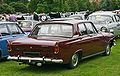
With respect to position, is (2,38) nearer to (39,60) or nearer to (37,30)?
(37,30)

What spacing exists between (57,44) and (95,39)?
2.48m

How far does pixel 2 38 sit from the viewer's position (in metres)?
→ 9.46

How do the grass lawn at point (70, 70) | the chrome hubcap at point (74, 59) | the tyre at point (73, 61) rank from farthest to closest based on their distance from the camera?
the chrome hubcap at point (74, 59) → the tyre at point (73, 61) → the grass lawn at point (70, 70)

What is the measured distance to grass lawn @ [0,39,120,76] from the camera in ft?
24.9

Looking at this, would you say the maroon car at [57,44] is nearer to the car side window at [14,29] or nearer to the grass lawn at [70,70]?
the grass lawn at [70,70]

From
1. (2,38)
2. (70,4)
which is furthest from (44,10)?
(2,38)

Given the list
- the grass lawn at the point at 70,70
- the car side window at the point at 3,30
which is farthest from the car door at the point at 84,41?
the car side window at the point at 3,30

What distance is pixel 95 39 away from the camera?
939cm

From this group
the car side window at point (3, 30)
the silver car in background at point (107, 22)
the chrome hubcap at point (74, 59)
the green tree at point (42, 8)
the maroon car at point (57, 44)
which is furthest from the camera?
the green tree at point (42, 8)

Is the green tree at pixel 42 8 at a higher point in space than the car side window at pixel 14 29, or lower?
lower

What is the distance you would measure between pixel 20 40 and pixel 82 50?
1939 millimetres

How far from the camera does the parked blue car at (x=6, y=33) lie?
30.7 ft

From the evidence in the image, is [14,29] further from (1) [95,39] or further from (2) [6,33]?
(1) [95,39]

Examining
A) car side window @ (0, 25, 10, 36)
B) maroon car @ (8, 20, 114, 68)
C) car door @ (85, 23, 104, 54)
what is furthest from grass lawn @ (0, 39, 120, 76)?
car side window @ (0, 25, 10, 36)
